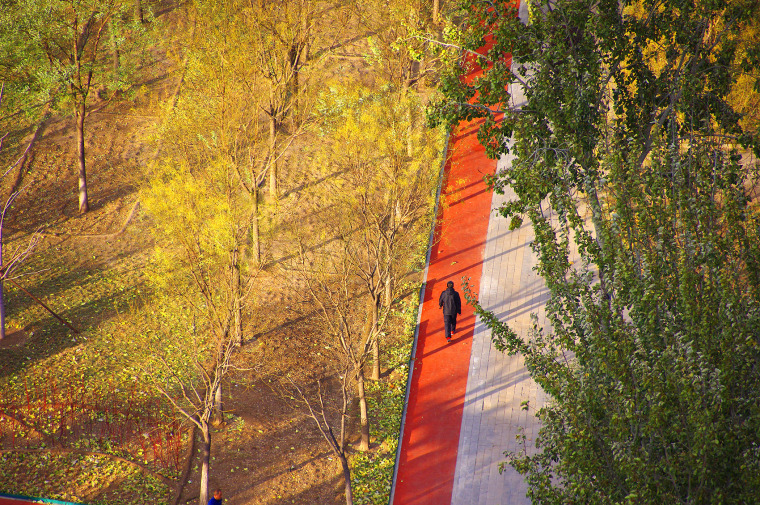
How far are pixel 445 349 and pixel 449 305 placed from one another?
3.97 ft

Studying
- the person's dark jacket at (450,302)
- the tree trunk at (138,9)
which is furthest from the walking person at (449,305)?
the tree trunk at (138,9)

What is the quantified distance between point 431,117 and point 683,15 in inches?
172

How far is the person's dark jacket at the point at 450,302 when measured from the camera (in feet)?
50.5

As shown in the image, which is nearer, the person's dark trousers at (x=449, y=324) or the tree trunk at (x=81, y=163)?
the person's dark trousers at (x=449, y=324)

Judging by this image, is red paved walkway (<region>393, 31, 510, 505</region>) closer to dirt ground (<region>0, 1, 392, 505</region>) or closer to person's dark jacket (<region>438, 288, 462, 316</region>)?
person's dark jacket (<region>438, 288, 462, 316</region>)

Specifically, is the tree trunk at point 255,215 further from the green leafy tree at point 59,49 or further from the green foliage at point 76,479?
the green leafy tree at point 59,49

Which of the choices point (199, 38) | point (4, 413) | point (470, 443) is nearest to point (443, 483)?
point (470, 443)

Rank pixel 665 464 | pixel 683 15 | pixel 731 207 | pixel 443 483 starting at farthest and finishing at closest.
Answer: pixel 443 483, pixel 683 15, pixel 731 207, pixel 665 464

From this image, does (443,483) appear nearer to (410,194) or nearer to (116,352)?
(410,194)

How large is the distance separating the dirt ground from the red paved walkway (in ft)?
5.52

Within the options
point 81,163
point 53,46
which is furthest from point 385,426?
point 53,46

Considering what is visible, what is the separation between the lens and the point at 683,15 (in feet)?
34.6

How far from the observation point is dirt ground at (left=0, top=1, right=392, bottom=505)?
13.2 meters

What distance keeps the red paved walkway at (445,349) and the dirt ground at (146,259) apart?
1682 millimetres
